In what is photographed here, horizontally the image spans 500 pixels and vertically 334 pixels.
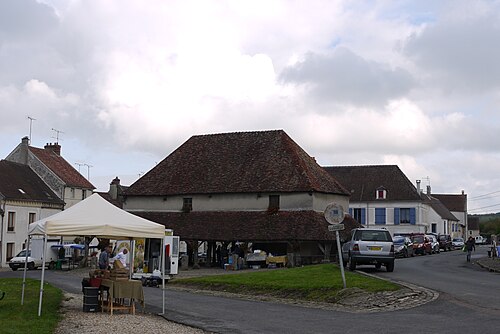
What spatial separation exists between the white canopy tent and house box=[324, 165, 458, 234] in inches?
2127

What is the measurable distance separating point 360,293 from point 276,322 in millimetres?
5028

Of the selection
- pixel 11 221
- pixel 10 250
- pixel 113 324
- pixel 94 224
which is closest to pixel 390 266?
pixel 94 224

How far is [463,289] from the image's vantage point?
21.7 meters

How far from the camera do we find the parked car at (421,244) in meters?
51.6

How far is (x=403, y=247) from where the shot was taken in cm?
4850

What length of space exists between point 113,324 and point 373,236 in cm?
1592

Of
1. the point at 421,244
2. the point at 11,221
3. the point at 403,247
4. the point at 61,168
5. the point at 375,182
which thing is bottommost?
the point at 403,247

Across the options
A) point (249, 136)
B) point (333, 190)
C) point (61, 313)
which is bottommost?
point (61, 313)

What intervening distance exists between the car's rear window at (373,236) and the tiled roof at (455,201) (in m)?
85.1

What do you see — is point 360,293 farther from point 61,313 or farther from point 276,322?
point 61,313

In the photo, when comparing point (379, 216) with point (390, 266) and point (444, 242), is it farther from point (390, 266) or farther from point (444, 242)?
point (390, 266)

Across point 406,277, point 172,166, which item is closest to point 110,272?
point 406,277

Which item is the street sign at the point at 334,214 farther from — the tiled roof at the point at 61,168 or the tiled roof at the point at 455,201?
the tiled roof at the point at 455,201

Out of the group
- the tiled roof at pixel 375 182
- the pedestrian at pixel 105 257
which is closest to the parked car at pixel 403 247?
the tiled roof at pixel 375 182
